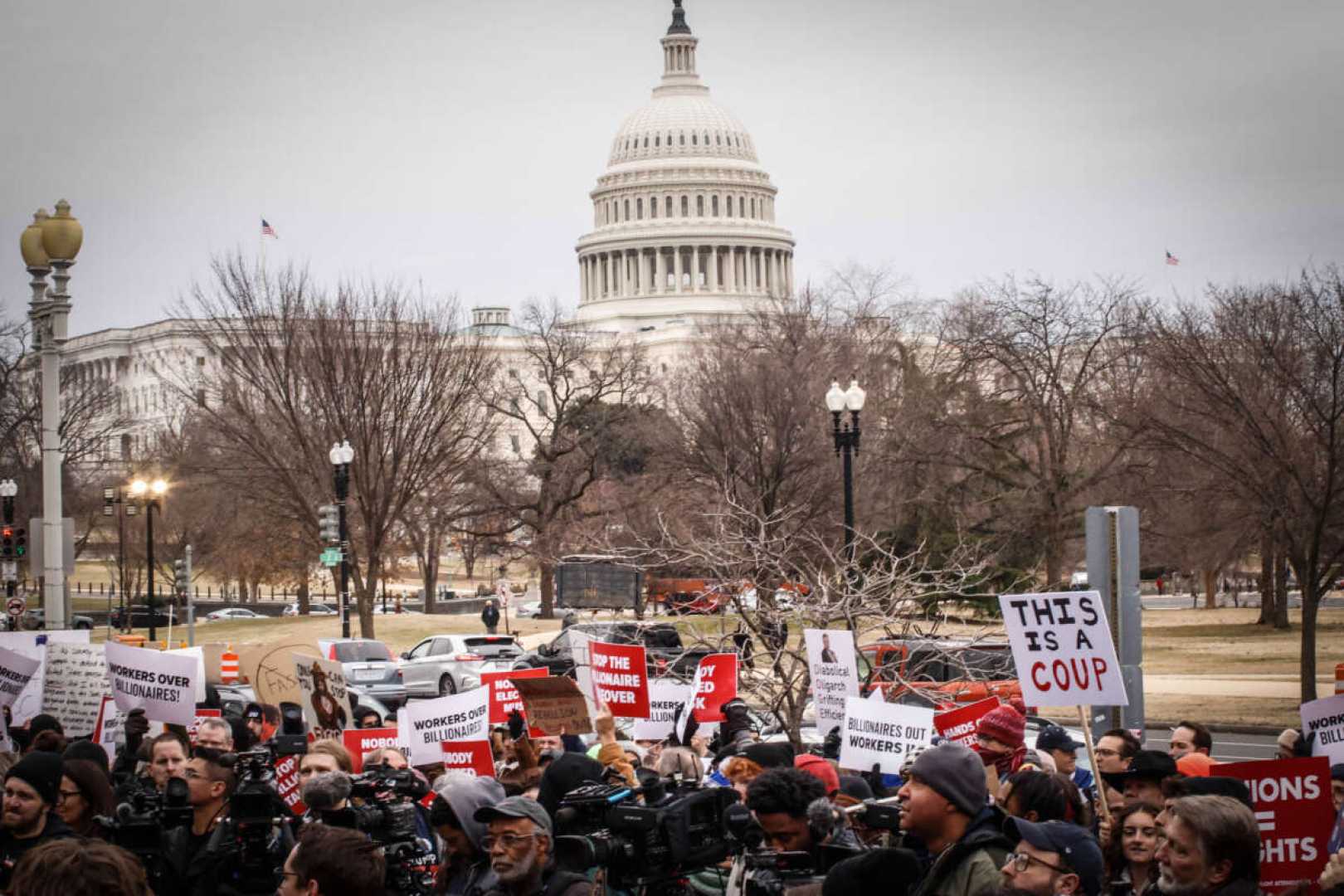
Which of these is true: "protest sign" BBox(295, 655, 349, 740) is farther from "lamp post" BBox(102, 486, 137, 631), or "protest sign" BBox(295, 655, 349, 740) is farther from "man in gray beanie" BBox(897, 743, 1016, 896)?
"lamp post" BBox(102, 486, 137, 631)

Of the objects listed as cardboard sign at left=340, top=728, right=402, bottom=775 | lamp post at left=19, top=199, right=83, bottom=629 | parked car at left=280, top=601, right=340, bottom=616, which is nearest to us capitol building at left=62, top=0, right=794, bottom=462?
Answer: parked car at left=280, top=601, right=340, bottom=616

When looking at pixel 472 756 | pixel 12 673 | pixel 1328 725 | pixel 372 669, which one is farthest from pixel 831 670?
pixel 372 669

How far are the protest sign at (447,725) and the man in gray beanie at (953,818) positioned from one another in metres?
5.89

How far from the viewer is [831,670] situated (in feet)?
48.9

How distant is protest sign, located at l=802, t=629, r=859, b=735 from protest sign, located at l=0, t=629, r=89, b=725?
19.9 feet

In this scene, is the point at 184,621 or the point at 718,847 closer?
the point at 718,847

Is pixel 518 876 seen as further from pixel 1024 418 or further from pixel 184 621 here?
pixel 184 621

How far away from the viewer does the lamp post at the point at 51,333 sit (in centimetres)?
2045

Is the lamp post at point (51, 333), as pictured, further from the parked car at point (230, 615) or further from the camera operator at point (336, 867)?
the parked car at point (230, 615)

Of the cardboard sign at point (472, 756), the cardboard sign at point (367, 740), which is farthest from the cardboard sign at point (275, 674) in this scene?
the cardboard sign at point (472, 756)

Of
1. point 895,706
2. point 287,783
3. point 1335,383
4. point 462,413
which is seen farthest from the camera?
point 462,413

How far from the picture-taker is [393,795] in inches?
310

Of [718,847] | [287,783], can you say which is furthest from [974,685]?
[718,847]

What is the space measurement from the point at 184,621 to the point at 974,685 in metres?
52.2
